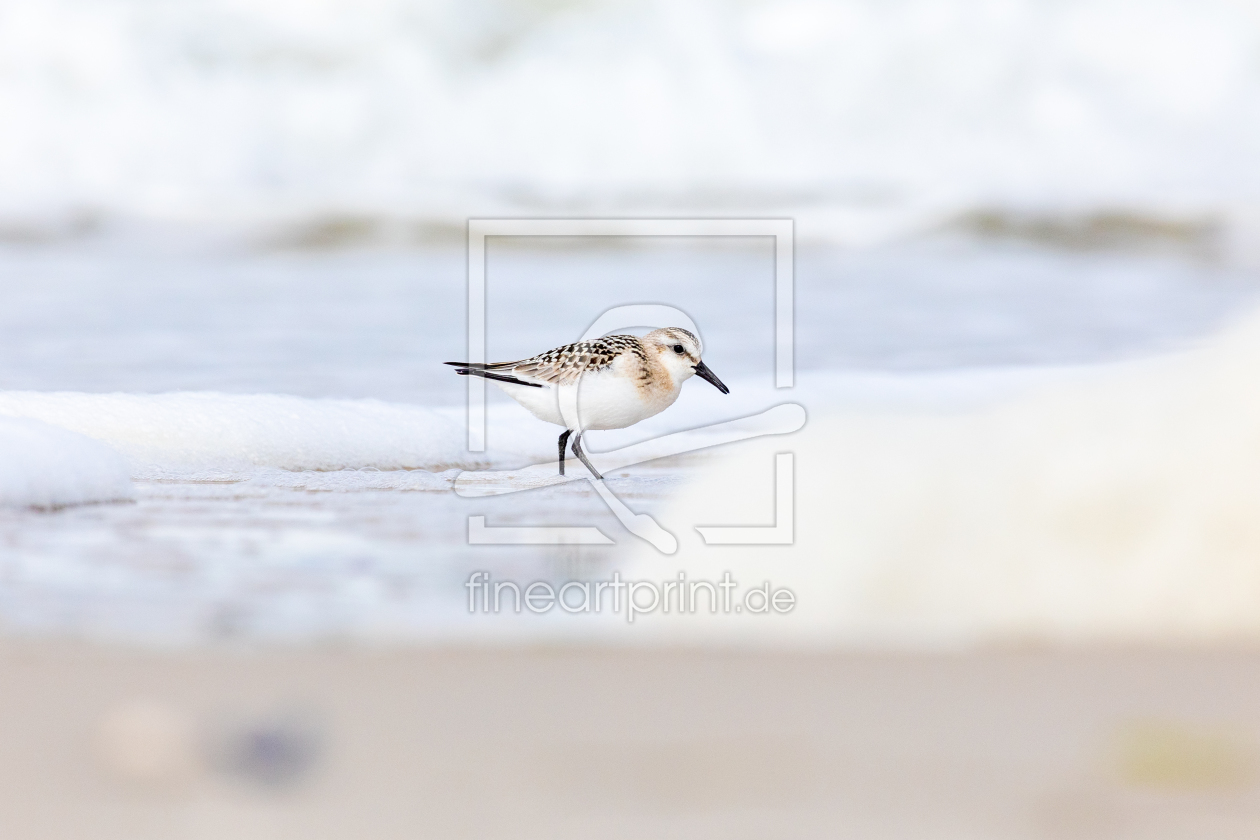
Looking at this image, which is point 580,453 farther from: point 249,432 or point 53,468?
point 53,468

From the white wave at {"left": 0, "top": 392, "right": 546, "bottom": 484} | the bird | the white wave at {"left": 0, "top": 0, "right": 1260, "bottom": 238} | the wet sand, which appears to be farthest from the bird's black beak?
the white wave at {"left": 0, "top": 0, "right": 1260, "bottom": 238}

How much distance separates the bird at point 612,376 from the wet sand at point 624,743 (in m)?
1.19

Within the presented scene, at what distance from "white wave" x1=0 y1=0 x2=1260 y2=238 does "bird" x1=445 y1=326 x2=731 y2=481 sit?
334 centimetres

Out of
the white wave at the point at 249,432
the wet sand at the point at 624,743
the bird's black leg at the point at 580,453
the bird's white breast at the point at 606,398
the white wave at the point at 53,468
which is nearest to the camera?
the wet sand at the point at 624,743

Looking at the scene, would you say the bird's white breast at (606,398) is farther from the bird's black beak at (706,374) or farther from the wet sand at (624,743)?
the wet sand at (624,743)

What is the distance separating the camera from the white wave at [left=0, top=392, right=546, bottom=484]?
3242 millimetres

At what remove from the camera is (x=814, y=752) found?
1.33m

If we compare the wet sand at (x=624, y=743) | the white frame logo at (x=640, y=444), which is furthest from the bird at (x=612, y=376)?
the wet sand at (x=624, y=743)

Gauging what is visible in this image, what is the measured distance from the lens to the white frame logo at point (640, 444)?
1.95m

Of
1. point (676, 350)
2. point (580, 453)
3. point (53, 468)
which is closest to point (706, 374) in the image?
point (676, 350)

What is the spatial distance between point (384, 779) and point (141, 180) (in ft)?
18.3

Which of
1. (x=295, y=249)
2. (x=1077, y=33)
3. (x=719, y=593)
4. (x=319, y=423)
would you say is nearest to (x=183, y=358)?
(x=319, y=423)

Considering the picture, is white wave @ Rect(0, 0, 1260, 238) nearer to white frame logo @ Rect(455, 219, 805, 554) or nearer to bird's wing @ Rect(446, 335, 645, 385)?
white frame logo @ Rect(455, 219, 805, 554)

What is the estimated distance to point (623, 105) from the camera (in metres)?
6.45
